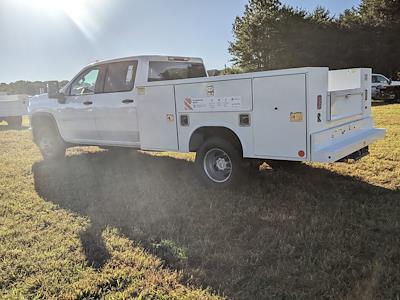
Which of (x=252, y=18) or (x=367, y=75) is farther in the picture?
(x=252, y=18)

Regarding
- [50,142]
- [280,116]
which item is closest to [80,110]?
[50,142]

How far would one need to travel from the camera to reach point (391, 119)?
1203 centimetres

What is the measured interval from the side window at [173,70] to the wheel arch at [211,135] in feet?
5.57

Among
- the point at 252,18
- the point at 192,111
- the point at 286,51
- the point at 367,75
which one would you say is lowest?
the point at 192,111

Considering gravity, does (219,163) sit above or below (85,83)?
below

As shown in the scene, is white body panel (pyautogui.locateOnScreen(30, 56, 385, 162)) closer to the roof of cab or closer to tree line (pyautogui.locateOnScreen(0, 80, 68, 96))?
the roof of cab

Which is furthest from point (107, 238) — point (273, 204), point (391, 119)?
point (391, 119)

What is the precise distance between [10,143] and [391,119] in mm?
11128

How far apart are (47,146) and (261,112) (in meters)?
5.67

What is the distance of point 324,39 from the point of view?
121 feet

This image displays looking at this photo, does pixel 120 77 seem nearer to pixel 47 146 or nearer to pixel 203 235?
pixel 47 146

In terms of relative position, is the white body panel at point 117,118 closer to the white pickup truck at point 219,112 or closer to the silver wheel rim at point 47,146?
the white pickup truck at point 219,112

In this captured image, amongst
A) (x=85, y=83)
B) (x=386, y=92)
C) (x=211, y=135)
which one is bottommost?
(x=211, y=135)

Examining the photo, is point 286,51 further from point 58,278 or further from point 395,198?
point 58,278
